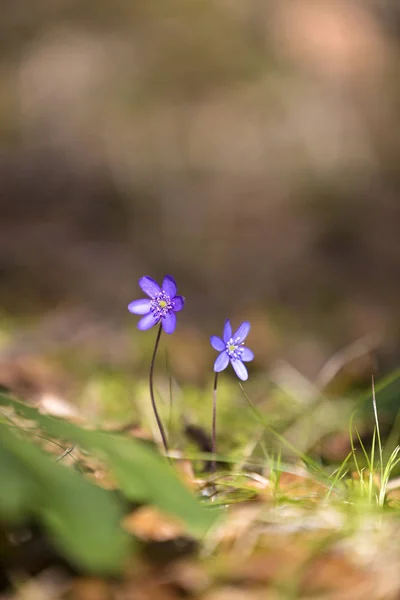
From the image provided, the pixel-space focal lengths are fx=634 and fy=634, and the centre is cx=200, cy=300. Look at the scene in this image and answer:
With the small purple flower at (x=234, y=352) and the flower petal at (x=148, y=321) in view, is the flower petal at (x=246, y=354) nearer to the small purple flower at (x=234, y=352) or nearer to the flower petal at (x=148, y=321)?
the small purple flower at (x=234, y=352)

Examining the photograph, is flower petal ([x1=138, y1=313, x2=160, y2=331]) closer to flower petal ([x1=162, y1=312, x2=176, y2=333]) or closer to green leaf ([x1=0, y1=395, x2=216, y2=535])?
flower petal ([x1=162, y1=312, x2=176, y2=333])

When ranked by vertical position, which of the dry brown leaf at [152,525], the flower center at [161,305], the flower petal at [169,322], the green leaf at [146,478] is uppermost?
the flower center at [161,305]

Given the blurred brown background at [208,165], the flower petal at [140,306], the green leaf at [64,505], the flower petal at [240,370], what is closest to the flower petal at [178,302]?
the flower petal at [140,306]

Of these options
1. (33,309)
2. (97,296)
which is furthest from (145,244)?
(33,309)

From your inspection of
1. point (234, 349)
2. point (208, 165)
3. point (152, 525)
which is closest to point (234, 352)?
point (234, 349)

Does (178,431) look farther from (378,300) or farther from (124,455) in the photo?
(378,300)

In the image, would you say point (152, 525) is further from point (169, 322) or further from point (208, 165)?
point (208, 165)

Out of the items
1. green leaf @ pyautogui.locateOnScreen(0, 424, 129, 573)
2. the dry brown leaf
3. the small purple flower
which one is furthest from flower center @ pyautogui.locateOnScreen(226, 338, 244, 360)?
green leaf @ pyautogui.locateOnScreen(0, 424, 129, 573)
